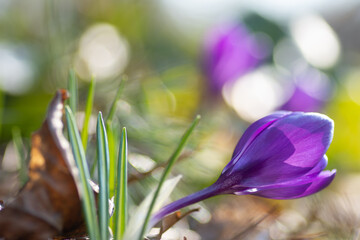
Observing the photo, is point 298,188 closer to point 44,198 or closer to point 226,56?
point 44,198

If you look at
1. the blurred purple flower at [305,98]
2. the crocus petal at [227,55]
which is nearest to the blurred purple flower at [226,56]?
the crocus petal at [227,55]

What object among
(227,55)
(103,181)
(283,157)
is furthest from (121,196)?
(227,55)

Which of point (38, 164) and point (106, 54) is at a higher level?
point (38, 164)

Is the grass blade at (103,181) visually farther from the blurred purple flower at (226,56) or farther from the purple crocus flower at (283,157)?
the blurred purple flower at (226,56)

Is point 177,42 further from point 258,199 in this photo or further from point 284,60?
point 258,199

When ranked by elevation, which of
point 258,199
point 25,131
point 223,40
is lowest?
point 258,199

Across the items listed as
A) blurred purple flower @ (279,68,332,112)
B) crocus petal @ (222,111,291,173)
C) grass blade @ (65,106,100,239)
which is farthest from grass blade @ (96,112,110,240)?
blurred purple flower @ (279,68,332,112)

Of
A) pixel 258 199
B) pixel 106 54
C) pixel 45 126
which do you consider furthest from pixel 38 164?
pixel 106 54
